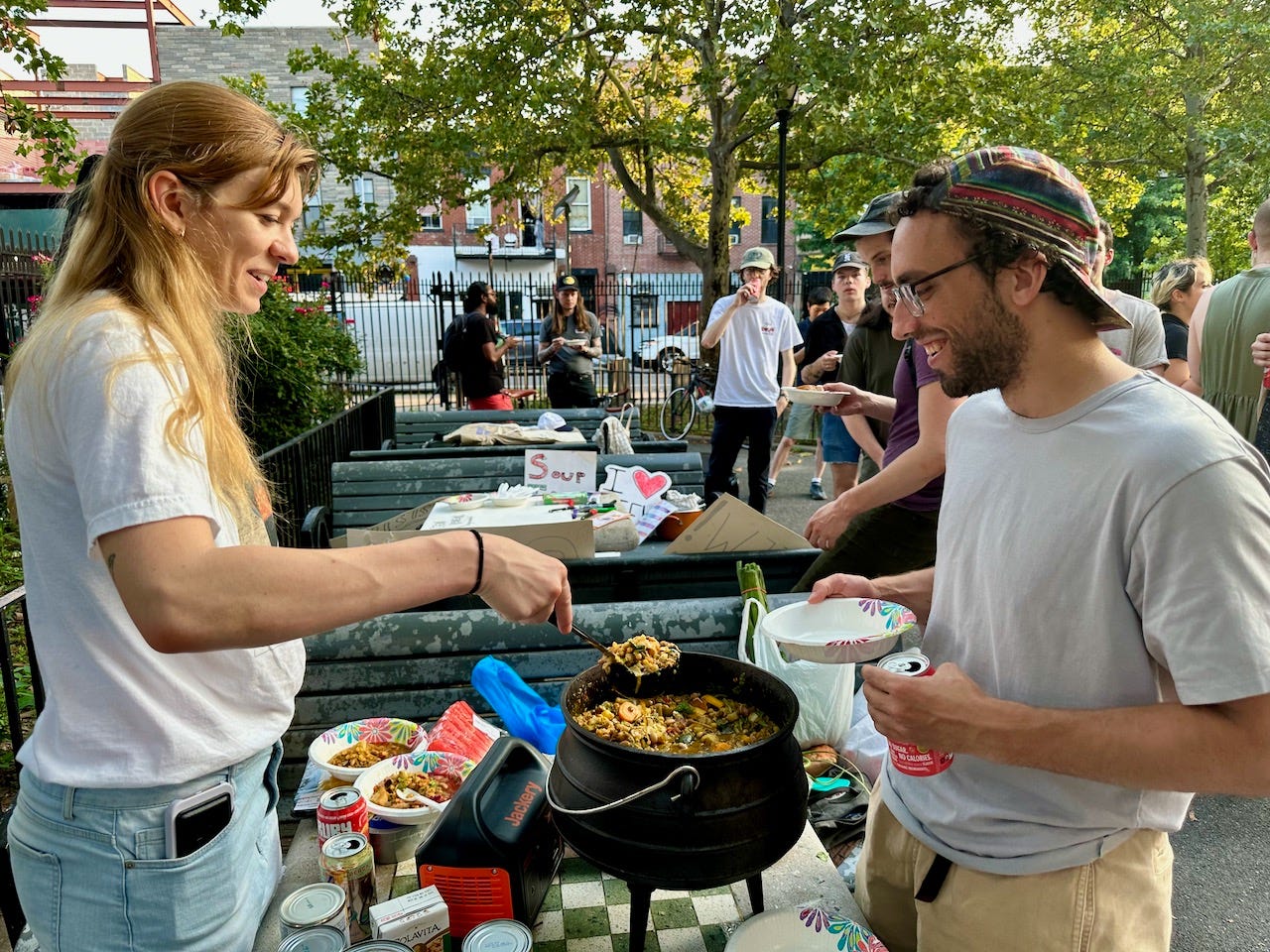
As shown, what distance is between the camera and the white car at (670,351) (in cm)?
1762

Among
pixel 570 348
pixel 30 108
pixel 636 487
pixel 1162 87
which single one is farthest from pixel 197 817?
pixel 1162 87

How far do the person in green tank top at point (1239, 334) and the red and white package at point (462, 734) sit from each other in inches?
181

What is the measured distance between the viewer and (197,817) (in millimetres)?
1390

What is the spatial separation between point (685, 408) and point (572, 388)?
508 centimetres

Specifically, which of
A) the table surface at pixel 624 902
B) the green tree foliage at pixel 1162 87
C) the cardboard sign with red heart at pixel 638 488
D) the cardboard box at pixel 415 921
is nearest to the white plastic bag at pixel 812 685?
the table surface at pixel 624 902

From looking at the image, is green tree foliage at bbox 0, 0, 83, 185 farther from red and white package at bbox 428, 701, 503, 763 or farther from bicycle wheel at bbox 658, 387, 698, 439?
bicycle wheel at bbox 658, 387, 698, 439

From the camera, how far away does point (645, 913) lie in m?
1.59

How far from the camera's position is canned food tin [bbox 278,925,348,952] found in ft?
4.75

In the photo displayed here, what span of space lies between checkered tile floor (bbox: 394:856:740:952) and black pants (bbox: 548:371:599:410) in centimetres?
843

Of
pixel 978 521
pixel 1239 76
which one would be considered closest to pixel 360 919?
pixel 978 521

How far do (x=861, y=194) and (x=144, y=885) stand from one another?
15.6m

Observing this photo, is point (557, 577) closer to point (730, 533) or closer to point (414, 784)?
point (414, 784)

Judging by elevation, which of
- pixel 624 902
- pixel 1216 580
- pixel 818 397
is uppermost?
pixel 818 397

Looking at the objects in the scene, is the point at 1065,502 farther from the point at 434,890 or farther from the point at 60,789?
the point at 60,789
